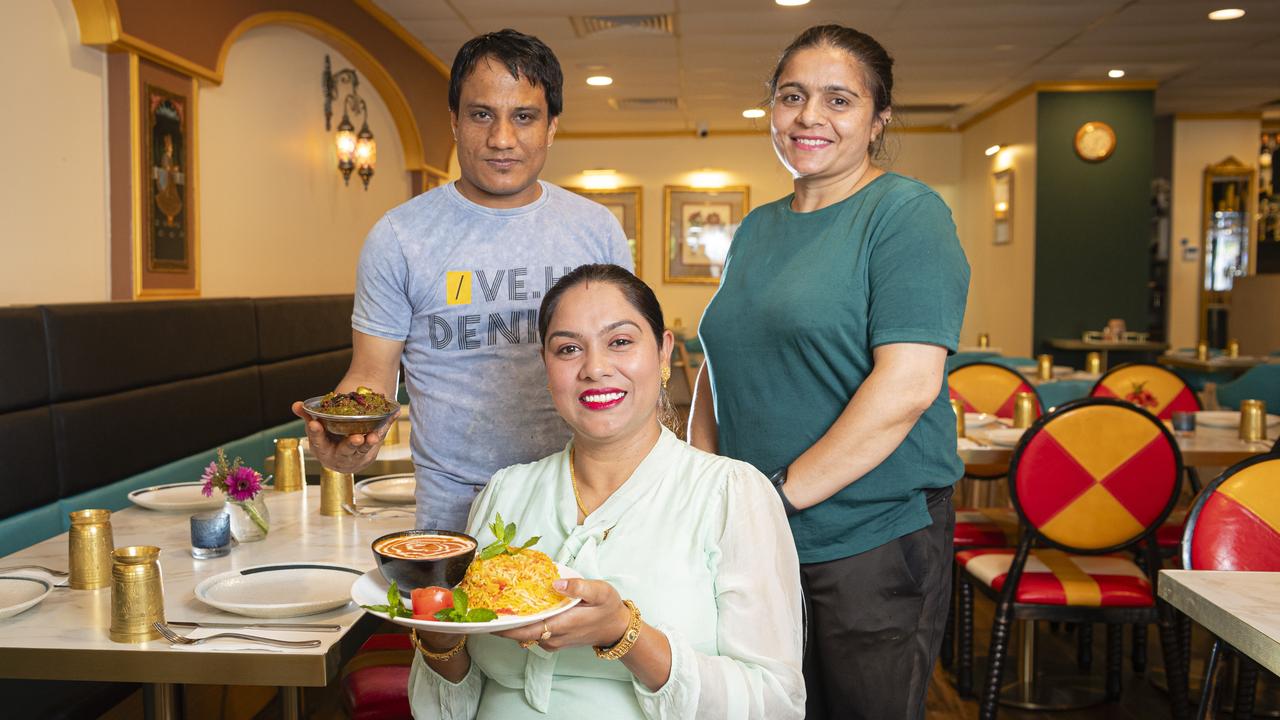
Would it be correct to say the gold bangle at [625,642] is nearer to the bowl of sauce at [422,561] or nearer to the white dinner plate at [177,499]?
the bowl of sauce at [422,561]

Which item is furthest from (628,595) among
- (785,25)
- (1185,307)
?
(1185,307)

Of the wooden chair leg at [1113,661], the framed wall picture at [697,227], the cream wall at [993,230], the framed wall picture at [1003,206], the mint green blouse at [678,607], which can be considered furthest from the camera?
the framed wall picture at [697,227]

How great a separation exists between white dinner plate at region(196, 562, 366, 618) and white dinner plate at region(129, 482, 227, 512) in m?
0.57

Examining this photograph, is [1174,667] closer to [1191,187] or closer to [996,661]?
[996,661]

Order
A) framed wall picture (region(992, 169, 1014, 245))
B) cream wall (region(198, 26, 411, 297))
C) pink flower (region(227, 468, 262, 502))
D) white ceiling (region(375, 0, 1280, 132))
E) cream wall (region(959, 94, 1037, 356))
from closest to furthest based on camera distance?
pink flower (region(227, 468, 262, 502)) → cream wall (region(198, 26, 411, 297)) → white ceiling (region(375, 0, 1280, 132)) → cream wall (region(959, 94, 1037, 356)) → framed wall picture (region(992, 169, 1014, 245))

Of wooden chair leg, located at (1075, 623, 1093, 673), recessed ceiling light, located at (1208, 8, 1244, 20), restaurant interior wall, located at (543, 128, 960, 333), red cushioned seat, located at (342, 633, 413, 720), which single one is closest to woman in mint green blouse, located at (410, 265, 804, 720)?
red cushioned seat, located at (342, 633, 413, 720)

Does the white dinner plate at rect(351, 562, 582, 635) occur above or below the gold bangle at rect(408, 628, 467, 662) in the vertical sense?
above

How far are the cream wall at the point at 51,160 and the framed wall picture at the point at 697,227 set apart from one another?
833 cm

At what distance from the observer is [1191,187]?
10281 millimetres

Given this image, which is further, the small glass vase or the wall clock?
the wall clock

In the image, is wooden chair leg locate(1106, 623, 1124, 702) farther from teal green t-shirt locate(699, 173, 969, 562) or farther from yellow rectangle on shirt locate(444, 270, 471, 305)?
yellow rectangle on shirt locate(444, 270, 471, 305)

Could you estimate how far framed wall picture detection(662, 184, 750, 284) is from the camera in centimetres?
1154

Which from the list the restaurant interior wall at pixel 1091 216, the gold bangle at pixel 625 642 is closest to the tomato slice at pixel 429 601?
the gold bangle at pixel 625 642

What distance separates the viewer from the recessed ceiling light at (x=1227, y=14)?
20.8ft
